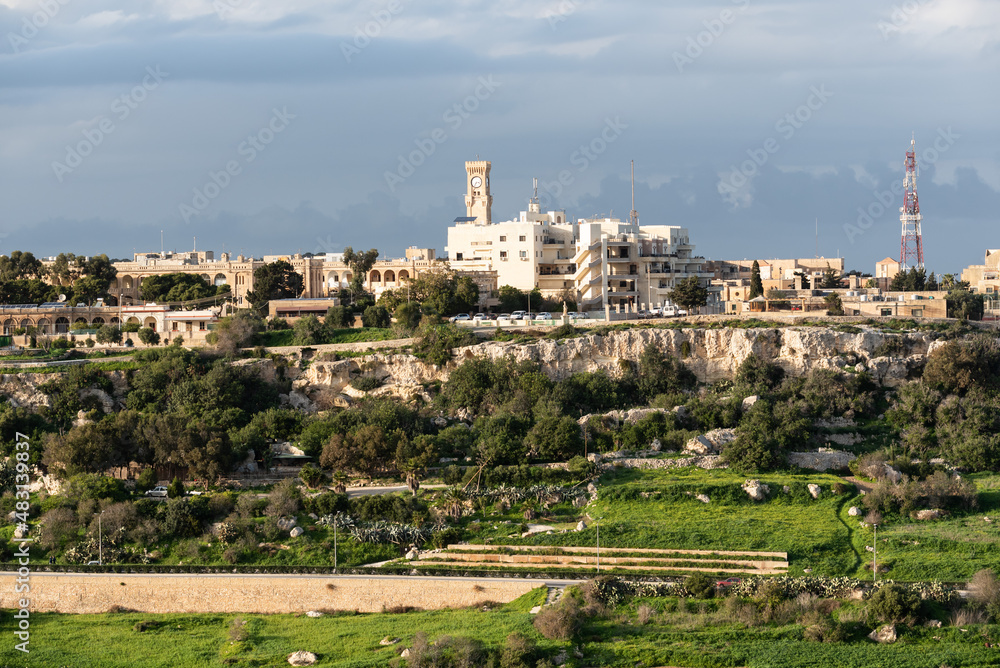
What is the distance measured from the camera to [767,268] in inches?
3917

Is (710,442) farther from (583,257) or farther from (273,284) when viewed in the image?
(273,284)

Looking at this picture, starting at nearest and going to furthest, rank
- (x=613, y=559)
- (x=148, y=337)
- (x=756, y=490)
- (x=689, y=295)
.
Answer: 1. (x=613, y=559)
2. (x=756, y=490)
3. (x=148, y=337)
4. (x=689, y=295)

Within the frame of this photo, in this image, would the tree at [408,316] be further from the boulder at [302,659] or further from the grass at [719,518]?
the boulder at [302,659]

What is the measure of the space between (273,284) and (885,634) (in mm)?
51097

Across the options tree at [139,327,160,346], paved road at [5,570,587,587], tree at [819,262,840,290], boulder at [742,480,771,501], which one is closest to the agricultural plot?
paved road at [5,570,587,587]

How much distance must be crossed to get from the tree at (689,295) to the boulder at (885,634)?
37.8 meters

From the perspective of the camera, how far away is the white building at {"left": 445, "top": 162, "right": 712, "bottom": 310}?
79.9m

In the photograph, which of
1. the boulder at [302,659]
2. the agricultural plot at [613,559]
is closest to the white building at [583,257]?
the agricultural plot at [613,559]

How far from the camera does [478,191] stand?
329 feet

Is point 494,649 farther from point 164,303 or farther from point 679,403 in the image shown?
point 164,303

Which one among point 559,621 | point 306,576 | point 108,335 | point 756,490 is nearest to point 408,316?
point 108,335

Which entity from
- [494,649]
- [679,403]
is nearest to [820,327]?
[679,403]

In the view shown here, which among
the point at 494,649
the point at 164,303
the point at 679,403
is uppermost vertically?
the point at 164,303

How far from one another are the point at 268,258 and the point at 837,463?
50.8 meters
